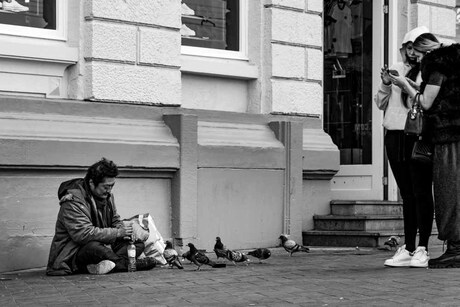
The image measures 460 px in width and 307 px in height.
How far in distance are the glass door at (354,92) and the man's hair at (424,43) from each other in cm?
A: 481

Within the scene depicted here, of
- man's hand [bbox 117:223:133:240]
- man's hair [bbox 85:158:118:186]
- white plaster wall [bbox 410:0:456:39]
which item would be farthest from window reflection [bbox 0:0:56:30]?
white plaster wall [bbox 410:0:456:39]

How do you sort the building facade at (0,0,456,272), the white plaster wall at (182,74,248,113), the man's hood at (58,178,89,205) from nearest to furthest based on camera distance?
1. the man's hood at (58,178,89,205)
2. the building facade at (0,0,456,272)
3. the white plaster wall at (182,74,248,113)

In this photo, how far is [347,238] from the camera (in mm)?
13039

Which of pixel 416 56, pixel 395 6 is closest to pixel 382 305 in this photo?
pixel 416 56

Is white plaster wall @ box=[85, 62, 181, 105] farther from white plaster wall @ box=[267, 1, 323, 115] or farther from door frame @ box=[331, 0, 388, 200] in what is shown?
door frame @ box=[331, 0, 388, 200]

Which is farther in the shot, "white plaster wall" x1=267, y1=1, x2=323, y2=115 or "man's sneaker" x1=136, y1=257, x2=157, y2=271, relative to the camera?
"white plaster wall" x1=267, y1=1, x2=323, y2=115

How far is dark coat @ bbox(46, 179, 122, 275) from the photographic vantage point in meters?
9.67

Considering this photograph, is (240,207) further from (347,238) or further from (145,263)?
(145,263)

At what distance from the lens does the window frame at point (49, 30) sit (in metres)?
10.8

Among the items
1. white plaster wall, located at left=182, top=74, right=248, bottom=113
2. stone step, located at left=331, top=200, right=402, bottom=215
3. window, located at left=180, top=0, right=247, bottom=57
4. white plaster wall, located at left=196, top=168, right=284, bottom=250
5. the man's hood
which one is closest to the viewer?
the man's hood

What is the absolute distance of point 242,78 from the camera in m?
12.9

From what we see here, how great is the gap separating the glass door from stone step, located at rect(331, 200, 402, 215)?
0.74 metres

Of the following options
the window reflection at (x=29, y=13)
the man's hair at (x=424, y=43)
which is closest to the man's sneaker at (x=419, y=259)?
the man's hair at (x=424, y=43)

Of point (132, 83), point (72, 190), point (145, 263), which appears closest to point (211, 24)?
point (132, 83)
